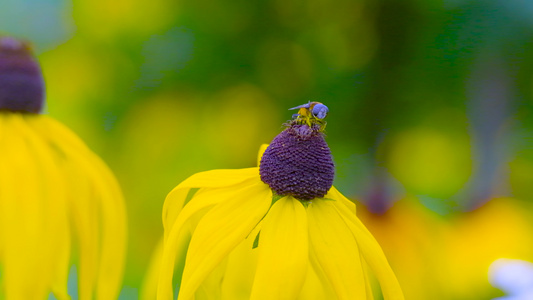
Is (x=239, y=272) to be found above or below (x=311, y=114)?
below

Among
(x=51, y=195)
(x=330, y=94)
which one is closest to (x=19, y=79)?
(x=51, y=195)

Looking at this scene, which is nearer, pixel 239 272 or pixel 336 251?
pixel 336 251

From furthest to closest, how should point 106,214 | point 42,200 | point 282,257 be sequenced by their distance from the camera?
1. point 106,214
2. point 42,200
3. point 282,257

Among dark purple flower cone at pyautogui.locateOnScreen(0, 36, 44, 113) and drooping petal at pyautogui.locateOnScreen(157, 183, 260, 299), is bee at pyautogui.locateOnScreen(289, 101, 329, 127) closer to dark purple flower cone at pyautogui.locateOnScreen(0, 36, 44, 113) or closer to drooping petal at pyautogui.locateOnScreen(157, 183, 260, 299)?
drooping petal at pyautogui.locateOnScreen(157, 183, 260, 299)

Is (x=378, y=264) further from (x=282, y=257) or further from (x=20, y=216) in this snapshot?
(x=20, y=216)

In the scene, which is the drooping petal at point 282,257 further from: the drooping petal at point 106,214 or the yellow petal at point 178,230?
the drooping petal at point 106,214

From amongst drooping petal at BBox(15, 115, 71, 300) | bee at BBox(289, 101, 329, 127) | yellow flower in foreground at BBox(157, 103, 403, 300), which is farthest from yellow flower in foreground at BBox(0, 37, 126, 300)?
bee at BBox(289, 101, 329, 127)
